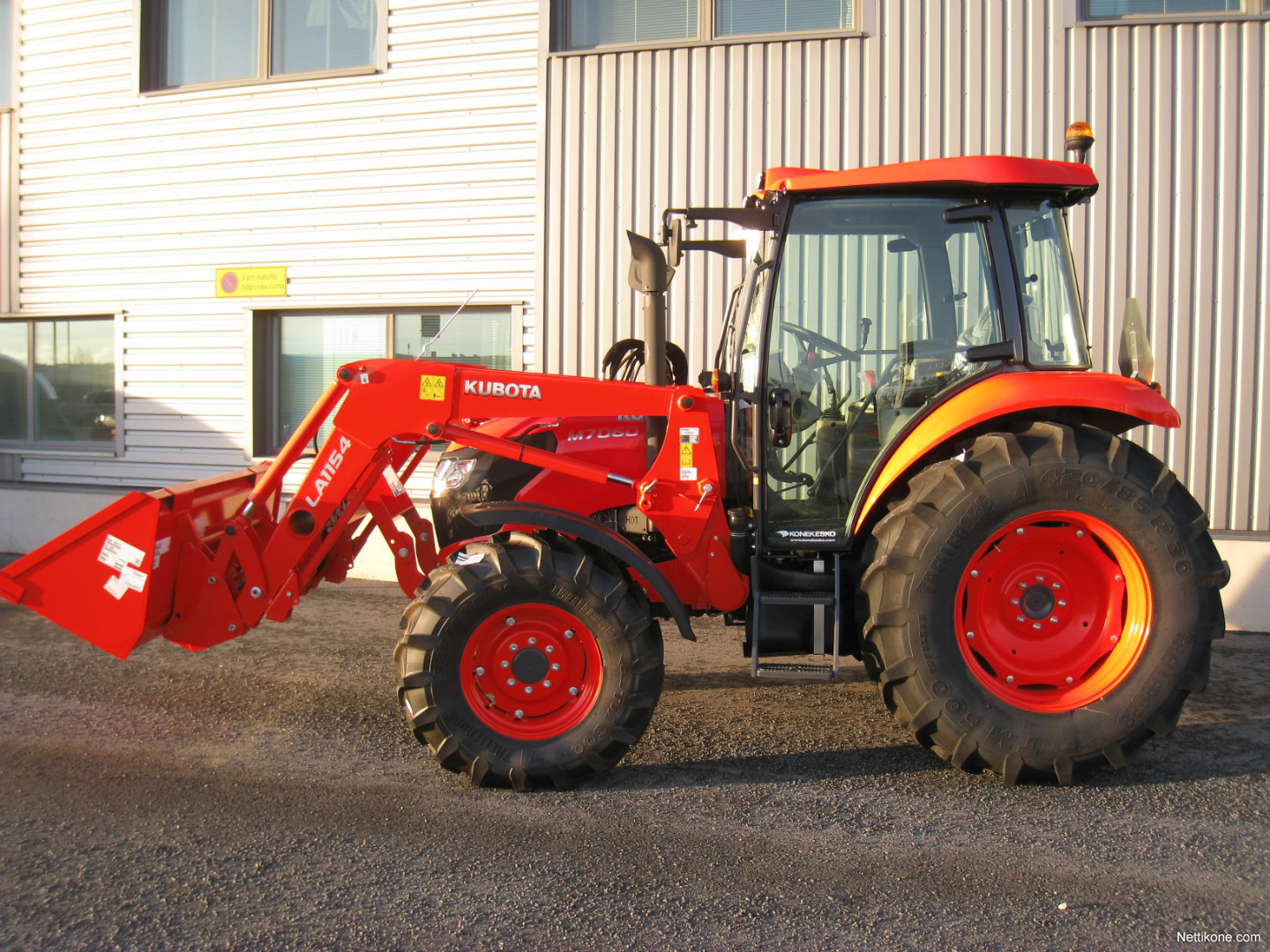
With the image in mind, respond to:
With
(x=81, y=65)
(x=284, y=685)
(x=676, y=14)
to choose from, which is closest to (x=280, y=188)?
(x=81, y=65)

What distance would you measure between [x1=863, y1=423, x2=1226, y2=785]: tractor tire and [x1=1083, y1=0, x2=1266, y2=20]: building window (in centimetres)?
475

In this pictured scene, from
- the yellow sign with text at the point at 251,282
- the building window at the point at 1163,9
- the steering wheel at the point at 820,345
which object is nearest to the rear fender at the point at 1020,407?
the steering wheel at the point at 820,345

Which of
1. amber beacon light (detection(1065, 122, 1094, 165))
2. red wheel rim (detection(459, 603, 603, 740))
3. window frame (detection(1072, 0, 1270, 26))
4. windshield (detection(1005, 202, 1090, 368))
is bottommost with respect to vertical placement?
red wheel rim (detection(459, 603, 603, 740))

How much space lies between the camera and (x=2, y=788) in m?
3.11

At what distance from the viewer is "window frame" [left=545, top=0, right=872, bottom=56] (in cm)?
647

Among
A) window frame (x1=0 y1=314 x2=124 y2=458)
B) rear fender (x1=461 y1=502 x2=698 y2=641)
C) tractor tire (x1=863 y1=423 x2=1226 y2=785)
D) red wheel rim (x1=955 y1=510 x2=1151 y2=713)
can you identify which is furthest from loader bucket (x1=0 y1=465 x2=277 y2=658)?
window frame (x1=0 y1=314 x2=124 y2=458)

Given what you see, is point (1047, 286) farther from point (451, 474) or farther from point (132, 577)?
point (132, 577)

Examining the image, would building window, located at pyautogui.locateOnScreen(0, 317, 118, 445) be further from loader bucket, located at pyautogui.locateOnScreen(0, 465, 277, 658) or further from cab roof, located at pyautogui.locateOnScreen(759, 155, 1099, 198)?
cab roof, located at pyautogui.locateOnScreen(759, 155, 1099, 198)

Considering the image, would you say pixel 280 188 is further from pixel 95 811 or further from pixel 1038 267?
pixel 1038 267

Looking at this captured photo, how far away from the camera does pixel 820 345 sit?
11.6ft

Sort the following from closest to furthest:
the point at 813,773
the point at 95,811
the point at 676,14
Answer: the point at 95,811, the point at 813,773, the point at 676,14

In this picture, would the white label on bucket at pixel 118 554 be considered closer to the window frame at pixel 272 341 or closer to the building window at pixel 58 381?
the window frame at pixel 272 341

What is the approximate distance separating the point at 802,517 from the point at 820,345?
737 mm

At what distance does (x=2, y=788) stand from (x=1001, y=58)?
7362mm
